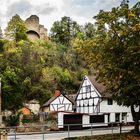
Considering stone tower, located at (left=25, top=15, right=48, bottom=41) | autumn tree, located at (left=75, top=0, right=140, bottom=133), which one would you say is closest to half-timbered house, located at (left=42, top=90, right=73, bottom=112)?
autumn tree, located at (left=75, top=0, right=140, bottom=133)

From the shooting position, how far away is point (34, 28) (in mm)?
103938

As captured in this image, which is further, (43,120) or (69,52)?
(69,52)

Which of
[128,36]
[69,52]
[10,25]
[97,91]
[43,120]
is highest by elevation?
[10,25]

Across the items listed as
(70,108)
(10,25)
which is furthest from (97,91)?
(10,25)

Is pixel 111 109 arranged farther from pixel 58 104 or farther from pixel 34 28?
pixel 34 28

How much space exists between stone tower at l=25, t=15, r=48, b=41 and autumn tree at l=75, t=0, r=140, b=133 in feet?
224

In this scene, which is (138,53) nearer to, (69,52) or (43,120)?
(43,120)

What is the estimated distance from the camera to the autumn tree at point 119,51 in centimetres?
3297

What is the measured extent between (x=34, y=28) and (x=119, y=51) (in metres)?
Result: 71.7

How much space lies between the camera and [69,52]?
92125 millimetres

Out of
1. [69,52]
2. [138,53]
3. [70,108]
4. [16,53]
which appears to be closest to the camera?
[138,53]

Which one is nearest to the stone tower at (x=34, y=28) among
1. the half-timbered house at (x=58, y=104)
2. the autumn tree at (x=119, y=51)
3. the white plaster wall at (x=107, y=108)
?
the half-timbered house at (x=58, y=104)

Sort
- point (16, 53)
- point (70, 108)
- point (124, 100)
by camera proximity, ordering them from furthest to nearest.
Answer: point (16, 53)
point (70, 108)
point (124, 100)

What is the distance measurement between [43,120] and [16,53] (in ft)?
83.8
